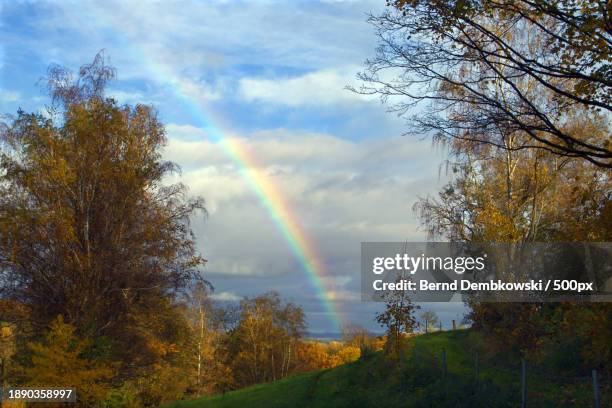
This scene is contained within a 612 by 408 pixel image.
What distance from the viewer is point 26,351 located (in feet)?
76.7

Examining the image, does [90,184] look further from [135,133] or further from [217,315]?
[217,315]

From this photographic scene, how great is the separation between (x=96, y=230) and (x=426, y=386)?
14.3 metres

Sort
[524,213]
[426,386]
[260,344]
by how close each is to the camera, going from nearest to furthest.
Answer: [426,386] < [524,213] < [260,344]

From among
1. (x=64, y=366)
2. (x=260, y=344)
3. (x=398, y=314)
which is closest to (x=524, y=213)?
(x=398, y=314)

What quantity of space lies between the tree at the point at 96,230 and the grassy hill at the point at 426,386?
665 centimetres

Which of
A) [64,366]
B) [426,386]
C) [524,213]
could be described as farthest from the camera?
[524,213]

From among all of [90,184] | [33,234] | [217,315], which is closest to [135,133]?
[90,184]

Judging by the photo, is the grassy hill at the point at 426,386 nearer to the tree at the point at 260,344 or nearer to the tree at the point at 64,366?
the tree at the point at 64,366

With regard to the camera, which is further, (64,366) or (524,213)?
(524,213)

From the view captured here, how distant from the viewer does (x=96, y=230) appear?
998 inches

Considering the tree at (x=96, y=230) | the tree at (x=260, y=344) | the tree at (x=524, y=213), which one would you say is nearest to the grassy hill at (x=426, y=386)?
the tree at (x=524, y=213)

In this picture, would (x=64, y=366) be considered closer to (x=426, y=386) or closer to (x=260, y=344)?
(x=426, y=386)

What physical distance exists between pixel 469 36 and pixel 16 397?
19.6 m

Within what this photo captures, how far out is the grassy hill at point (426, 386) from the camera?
15039 mm
